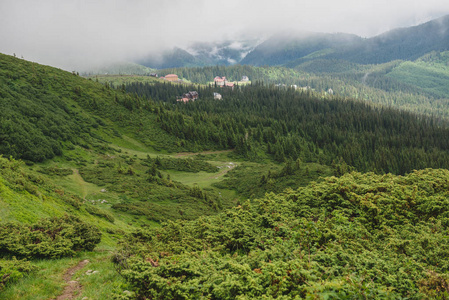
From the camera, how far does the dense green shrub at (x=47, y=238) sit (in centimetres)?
1475

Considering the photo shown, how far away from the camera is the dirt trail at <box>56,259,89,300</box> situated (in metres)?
12.3

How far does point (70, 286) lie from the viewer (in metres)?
13.4

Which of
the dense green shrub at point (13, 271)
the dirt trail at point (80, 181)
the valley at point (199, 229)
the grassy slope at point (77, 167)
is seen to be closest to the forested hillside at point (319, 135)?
the grassy slope at point (77, 167)

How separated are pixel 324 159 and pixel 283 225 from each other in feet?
352

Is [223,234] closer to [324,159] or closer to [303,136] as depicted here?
[324,159]

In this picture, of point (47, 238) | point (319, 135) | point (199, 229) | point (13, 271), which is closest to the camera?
point (13, 271)

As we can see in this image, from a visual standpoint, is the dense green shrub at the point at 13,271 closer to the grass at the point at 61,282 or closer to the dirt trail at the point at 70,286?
the grass at the point at 61,282

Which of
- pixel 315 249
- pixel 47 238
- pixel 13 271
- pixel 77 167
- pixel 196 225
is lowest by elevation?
pixel 77 167

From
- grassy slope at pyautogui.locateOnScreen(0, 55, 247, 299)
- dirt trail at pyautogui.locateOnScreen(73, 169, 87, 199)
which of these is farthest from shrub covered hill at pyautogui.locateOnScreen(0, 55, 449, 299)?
dirt trail at pyautogui.locateOnScreen(73, 169, 87, 199)

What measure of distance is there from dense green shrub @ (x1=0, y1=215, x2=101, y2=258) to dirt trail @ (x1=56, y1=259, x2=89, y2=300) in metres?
1.65

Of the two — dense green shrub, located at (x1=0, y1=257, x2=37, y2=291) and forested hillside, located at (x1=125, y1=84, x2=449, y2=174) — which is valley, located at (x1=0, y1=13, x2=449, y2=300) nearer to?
dense green shrub, located at (x1=0, y1=257, x2=37, y2=291)

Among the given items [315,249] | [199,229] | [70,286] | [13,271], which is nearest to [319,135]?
[199,229]

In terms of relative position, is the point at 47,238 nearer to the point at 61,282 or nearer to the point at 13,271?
the point at 61,282

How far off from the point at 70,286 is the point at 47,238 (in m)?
5.04
